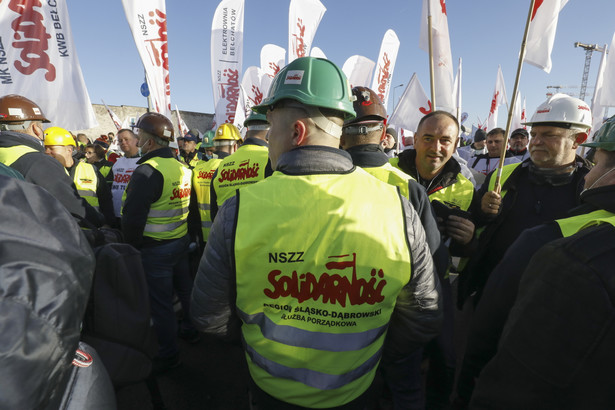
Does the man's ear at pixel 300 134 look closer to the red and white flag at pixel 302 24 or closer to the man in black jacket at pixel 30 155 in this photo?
the man in black jacket at pixel 30 155

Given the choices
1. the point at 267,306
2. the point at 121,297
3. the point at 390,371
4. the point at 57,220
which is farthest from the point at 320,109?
the point at 390,371

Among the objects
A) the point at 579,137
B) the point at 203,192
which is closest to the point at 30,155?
the point at 203,192

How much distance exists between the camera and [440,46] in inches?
143

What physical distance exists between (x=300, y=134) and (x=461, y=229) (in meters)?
1.54

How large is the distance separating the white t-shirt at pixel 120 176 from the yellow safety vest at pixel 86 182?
15.0 inches

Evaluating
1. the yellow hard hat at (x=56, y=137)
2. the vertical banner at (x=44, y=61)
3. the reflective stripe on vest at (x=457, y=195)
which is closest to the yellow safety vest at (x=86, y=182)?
the yellow hard hat at (x=56, y=137)

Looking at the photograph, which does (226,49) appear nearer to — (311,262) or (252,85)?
(252,85)

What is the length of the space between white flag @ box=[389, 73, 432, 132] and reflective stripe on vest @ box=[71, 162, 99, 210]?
195 inches

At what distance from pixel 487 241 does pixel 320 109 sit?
194cm

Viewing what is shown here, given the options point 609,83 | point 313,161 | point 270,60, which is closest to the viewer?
point 313,161

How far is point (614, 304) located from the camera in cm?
77

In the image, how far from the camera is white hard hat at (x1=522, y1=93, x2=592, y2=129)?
7.61 feet

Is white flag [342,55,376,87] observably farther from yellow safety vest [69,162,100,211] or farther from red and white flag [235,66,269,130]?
yellow safety vest [69,162,100,211]

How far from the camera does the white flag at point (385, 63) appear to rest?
322 inches
